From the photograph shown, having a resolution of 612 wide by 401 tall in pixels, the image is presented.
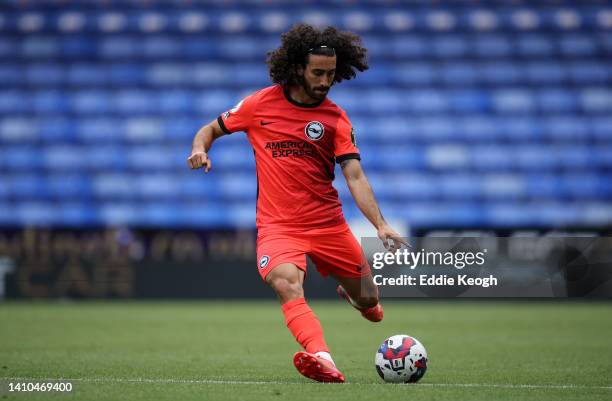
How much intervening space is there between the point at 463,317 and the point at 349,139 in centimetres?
921

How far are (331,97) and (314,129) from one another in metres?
19.1

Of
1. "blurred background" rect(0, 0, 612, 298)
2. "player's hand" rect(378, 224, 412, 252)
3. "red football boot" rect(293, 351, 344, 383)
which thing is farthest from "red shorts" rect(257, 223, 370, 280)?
"blurred background" rect(0, 0, 612, 298)

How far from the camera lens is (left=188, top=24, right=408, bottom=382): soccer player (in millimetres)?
6168

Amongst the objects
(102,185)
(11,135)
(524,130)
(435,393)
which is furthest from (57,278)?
(435,393)

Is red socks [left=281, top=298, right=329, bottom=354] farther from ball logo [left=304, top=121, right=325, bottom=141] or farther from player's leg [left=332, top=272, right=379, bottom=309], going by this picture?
ball logo [left=304, top=121, right=325, bottom=141]

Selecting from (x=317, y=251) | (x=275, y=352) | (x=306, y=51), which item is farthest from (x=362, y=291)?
(x=275, y=352)

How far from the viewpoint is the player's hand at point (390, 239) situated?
5.80m

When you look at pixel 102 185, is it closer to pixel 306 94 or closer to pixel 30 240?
pixel 30 240

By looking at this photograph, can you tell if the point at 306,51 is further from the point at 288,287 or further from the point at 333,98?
the point at 333,98

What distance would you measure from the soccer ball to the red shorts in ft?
2.00

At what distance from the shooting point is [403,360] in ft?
20.2

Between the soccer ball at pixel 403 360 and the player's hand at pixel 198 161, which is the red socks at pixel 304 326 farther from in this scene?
the player's hand at pixel 198 161

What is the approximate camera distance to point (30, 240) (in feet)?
62.3

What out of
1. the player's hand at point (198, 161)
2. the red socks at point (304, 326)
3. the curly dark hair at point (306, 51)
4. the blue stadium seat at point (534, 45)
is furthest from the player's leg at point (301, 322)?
the blue stadium seat at point (534, 45)
